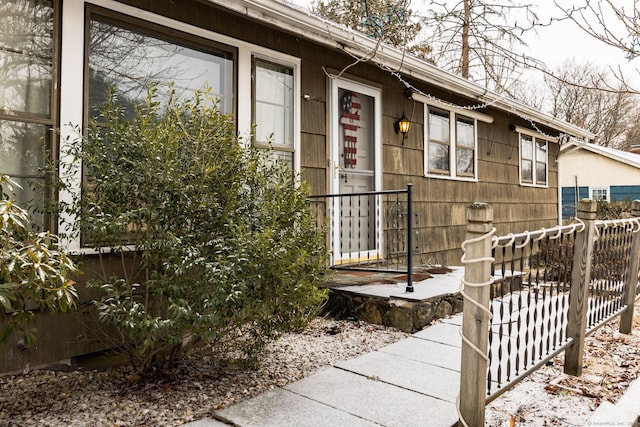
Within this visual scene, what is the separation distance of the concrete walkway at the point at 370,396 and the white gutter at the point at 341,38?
2.22 meters

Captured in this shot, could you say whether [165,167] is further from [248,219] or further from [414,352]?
[414,352]

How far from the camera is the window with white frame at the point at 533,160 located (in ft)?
30.3

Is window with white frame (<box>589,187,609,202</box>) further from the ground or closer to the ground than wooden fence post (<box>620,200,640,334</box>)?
further from the ground

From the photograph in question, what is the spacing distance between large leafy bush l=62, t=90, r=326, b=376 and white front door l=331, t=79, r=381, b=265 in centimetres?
242

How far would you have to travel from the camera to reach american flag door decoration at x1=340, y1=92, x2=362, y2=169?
5.38 m

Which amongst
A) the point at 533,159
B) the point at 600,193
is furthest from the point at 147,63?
the point at 600,193

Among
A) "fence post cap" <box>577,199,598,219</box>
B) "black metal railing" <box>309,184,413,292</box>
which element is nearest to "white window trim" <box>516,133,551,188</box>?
"black metal railing" <box>309,184,413,292</box>

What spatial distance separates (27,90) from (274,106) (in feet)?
6.82

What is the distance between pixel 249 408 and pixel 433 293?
7.02 feet

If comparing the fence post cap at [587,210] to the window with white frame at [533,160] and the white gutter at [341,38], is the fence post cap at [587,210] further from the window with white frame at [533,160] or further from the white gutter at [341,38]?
the window with white frame at [533,160]

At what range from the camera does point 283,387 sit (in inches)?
103

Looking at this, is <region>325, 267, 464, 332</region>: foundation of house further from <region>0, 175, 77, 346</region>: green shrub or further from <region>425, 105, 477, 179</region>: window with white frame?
<region>425, 105, 477, 179</region>: window with white frame

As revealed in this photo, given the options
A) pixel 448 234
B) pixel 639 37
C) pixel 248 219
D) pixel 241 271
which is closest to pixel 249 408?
pixel 241 271

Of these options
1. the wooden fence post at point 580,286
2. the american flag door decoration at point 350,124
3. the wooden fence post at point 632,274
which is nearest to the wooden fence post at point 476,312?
the wooden fence post at point 580,286
